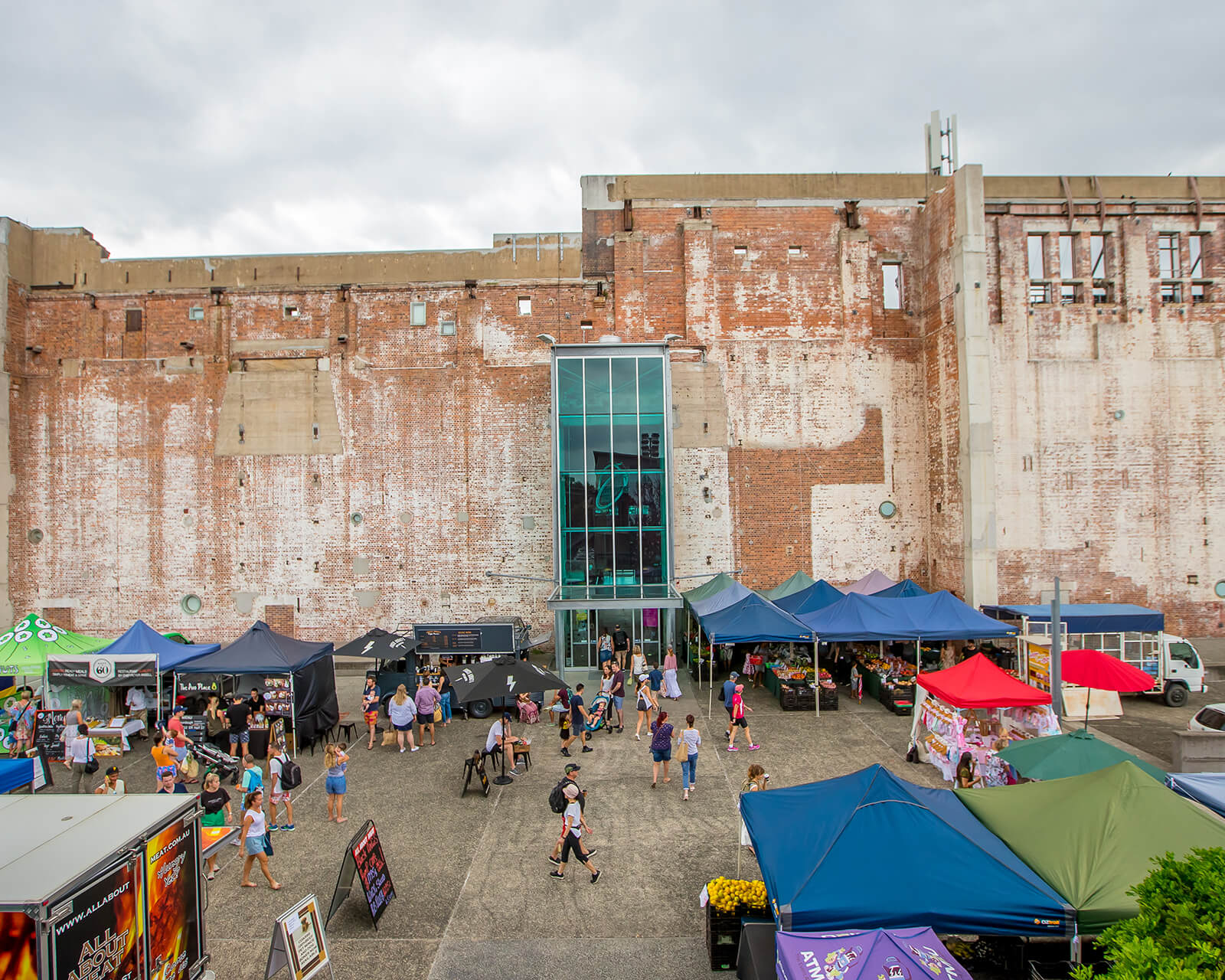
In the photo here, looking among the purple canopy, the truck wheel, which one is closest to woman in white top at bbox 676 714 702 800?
the purple canopy

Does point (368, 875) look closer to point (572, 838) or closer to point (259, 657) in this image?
point (572, 838)

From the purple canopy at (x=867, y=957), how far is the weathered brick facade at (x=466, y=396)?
1615cm

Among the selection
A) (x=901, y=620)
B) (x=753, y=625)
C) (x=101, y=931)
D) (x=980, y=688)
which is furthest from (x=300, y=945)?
(x=901, y=620)

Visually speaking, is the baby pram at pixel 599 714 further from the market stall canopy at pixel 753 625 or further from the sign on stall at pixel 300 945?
the sign on stall at pixel 300 945

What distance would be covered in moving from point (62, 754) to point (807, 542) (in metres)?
18.3

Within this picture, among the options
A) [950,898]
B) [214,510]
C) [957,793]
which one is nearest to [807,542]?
[957,793]

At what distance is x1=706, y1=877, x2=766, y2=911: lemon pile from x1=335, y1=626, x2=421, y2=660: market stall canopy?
10.0 meters

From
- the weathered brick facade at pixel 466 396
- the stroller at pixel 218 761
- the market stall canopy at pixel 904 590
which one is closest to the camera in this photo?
the stroller at pixel 218 761

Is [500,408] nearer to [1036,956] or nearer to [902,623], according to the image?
[902,623]

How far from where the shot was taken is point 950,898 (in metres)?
5.25

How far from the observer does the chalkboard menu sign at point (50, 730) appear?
12.2 meters

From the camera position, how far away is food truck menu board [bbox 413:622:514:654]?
52.3 feet

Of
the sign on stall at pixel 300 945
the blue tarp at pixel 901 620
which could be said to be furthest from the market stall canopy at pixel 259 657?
the blue tarp at pixel 901 620

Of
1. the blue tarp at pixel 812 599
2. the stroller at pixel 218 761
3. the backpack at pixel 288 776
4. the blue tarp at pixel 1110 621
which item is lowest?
the stroller at pixel 218 761
